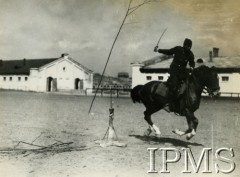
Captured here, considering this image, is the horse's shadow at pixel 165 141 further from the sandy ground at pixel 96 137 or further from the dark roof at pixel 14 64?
the dark roof at pixel 14 64

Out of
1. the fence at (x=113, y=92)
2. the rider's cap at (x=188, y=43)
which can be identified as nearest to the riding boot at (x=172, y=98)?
the rider's cap at (x=188, y=43)

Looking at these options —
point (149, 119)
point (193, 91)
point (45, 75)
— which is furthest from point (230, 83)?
point (45, 75)

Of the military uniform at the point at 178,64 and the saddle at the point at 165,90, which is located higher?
the military uniform at the point at 178,64

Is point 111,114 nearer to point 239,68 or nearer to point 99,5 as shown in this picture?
point 99,5

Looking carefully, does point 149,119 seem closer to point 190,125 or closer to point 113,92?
point 190,125

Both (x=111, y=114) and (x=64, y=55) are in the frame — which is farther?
(x=64, y=55)

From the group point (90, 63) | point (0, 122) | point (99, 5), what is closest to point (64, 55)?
point (90, 63)
